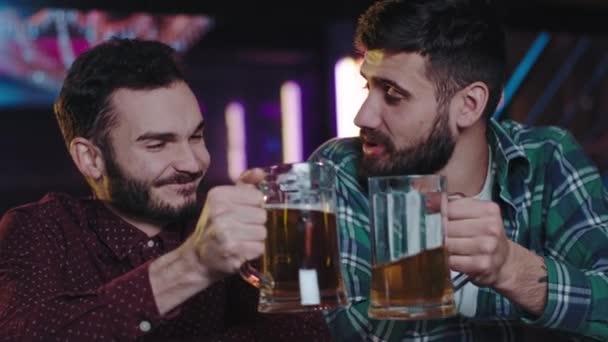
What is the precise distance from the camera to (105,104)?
70.2 inches

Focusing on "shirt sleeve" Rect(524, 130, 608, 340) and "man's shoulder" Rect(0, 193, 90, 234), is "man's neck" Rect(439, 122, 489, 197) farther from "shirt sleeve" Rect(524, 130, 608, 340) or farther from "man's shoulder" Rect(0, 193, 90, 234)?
"man's shoulder" Rect(0, 193, 90, 234)

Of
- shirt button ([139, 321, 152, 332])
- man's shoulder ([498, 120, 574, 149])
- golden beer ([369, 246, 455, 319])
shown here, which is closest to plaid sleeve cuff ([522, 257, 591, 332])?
golden beer ([369, 246, 455, 319])

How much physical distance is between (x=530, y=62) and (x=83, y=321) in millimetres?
4092

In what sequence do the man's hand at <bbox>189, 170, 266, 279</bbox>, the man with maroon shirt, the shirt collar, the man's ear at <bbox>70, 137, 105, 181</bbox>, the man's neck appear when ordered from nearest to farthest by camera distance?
the man's hand at <bbox>189, 170, 266, 279</bbox> < the man with maroon shirt < the man's ear at <bbox>70, 137, 105, 181</bbox> < the shirt collar < the man's neck

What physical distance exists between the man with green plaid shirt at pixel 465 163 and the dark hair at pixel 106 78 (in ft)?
1.42

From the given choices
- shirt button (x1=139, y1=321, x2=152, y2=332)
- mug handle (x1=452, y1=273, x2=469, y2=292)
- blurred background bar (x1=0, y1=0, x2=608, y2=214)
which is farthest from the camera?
blurred background bar (x1=0, y1=0, x2=608, y2=214)

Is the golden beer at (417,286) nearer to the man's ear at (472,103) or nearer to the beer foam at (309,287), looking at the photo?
the beer foam at (309,287)

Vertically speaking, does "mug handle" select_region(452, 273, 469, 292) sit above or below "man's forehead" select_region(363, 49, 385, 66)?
below

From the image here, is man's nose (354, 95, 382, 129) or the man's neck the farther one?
the man's neck

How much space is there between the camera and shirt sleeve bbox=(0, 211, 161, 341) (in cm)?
133

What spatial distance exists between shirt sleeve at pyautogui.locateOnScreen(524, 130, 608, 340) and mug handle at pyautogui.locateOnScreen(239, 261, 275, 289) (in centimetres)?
56

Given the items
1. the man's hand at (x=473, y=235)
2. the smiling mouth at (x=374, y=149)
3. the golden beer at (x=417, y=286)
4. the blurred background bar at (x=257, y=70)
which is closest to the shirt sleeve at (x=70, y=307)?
the golden beer at (x=417, y=286)

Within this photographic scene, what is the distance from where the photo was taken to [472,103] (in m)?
2.11

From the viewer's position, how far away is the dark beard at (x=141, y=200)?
169 cm
